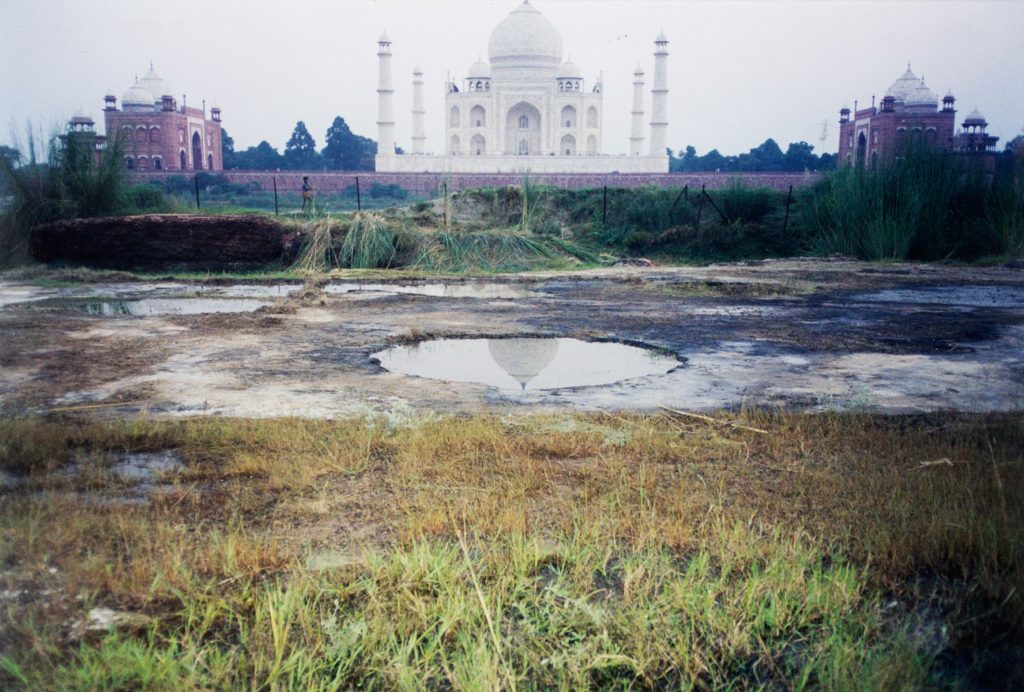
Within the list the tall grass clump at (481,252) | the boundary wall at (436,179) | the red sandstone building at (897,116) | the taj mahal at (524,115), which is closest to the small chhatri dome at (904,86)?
the red sandstone building at (897,116)

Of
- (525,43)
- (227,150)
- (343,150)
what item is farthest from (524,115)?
(227,150)

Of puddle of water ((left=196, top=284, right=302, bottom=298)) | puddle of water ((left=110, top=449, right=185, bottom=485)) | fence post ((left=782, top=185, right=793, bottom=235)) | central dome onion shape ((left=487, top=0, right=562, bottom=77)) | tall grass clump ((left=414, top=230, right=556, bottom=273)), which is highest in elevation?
central dome onion shape ((left=487, top=0, right=562, bottom=77))

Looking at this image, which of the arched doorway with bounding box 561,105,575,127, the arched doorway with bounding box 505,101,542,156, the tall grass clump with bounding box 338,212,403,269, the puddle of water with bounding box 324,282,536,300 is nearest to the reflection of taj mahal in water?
the puddle of water with bounding box 324,282,536,300

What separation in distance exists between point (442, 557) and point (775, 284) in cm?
588

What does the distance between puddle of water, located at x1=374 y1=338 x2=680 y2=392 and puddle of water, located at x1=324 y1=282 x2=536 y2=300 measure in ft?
6.47

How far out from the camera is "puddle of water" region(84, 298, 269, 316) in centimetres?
523

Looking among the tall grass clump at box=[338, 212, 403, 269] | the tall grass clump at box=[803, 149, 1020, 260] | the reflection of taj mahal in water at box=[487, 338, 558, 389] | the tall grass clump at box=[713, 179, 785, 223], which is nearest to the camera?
the reflection of taj mahal in water at box=[487, 338, 558, 389]

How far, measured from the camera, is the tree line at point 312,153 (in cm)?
3888

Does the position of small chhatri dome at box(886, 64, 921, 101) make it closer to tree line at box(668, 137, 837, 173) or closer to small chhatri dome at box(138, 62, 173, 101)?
tree line at box(668, 137, 837, 173)

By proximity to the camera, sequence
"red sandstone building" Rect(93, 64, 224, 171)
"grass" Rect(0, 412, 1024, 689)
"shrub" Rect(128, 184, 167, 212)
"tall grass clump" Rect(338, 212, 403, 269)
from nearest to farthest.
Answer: "grass" Rect(0, 412, 1024, 689) < "tall grass clump" Rect(338, 212, 403, 269) < "shrub" Rect(128, 184, 167, 212) < "red sandstone building" Rect(93, 64, 224, 171)

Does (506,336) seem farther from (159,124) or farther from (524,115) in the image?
(524,115)

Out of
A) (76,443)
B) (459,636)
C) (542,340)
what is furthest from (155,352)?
(459,636)

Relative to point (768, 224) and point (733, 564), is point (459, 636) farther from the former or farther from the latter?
point (768, 224)

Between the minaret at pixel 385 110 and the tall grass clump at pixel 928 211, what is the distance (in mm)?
31712
